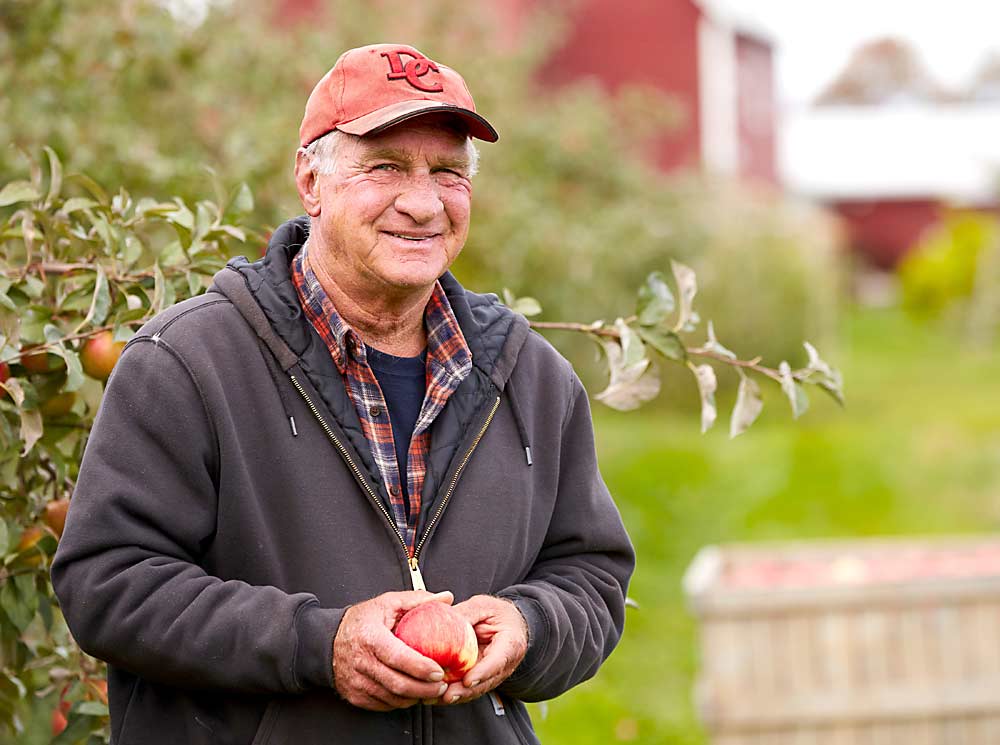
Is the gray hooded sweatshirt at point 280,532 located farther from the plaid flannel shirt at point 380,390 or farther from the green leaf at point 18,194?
the green leaf at point 18,194

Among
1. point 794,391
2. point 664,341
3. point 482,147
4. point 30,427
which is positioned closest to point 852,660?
point 794,391

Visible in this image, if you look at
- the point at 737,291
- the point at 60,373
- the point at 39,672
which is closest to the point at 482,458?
the point at 60,373

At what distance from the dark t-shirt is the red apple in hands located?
266 mm

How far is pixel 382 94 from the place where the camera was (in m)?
2.14

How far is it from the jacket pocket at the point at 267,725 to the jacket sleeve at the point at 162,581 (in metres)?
0.10

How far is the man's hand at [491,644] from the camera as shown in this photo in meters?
2.03

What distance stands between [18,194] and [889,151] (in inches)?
1551

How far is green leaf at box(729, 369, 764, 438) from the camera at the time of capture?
2773 mm

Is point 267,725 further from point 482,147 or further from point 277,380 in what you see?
point 482,147

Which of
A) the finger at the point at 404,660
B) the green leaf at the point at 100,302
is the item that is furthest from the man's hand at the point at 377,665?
the green leaf at the point at 100,302

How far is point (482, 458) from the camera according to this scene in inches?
88.5

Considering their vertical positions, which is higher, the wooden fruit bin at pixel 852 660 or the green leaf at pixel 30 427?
the green leaf at pixel 30 427

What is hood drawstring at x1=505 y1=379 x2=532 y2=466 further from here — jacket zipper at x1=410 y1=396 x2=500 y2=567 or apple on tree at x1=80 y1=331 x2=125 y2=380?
apple on tree at x1=80 y1=331 x2=125 y2=380

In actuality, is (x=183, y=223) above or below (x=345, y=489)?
above
